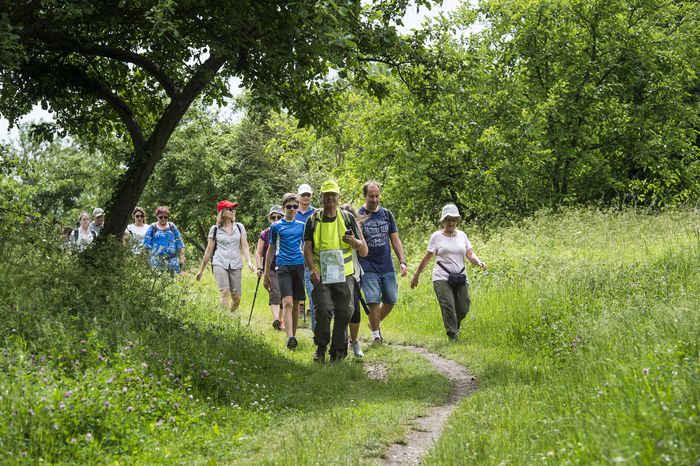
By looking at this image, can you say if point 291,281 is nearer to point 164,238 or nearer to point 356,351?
point 356,351

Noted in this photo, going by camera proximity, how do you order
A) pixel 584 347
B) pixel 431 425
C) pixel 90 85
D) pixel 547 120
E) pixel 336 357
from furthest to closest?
pixel 547 120 < pixel 90 85 < pixel 336 357 < pixel 584 347 < pixel 431 425

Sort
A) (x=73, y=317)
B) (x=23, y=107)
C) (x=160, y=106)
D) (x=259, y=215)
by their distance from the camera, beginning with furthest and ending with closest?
(x=259, y=215) → (x=160, y=106) → (x=23, y=107) → (x=73, y=317)

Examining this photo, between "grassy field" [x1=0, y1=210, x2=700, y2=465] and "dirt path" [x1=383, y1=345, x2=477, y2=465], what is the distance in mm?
135

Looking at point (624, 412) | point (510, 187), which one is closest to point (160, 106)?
point (624, 412)

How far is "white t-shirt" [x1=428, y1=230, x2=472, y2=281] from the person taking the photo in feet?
35.4

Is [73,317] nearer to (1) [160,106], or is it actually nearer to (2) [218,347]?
(2) [218,347]

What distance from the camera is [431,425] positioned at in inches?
248

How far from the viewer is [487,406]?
20.8ft

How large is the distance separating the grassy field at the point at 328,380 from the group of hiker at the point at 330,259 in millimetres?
531

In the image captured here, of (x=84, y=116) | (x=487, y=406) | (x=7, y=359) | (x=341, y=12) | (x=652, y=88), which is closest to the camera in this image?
(x=7, y=359)

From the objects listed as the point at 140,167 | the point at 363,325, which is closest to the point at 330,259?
the point at 140,167

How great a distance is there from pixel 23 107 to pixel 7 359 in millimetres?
6765

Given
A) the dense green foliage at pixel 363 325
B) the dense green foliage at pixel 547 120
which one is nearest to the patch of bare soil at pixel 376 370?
the dense green foliage at pixel 363 325

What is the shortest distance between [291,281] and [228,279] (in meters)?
2.13
